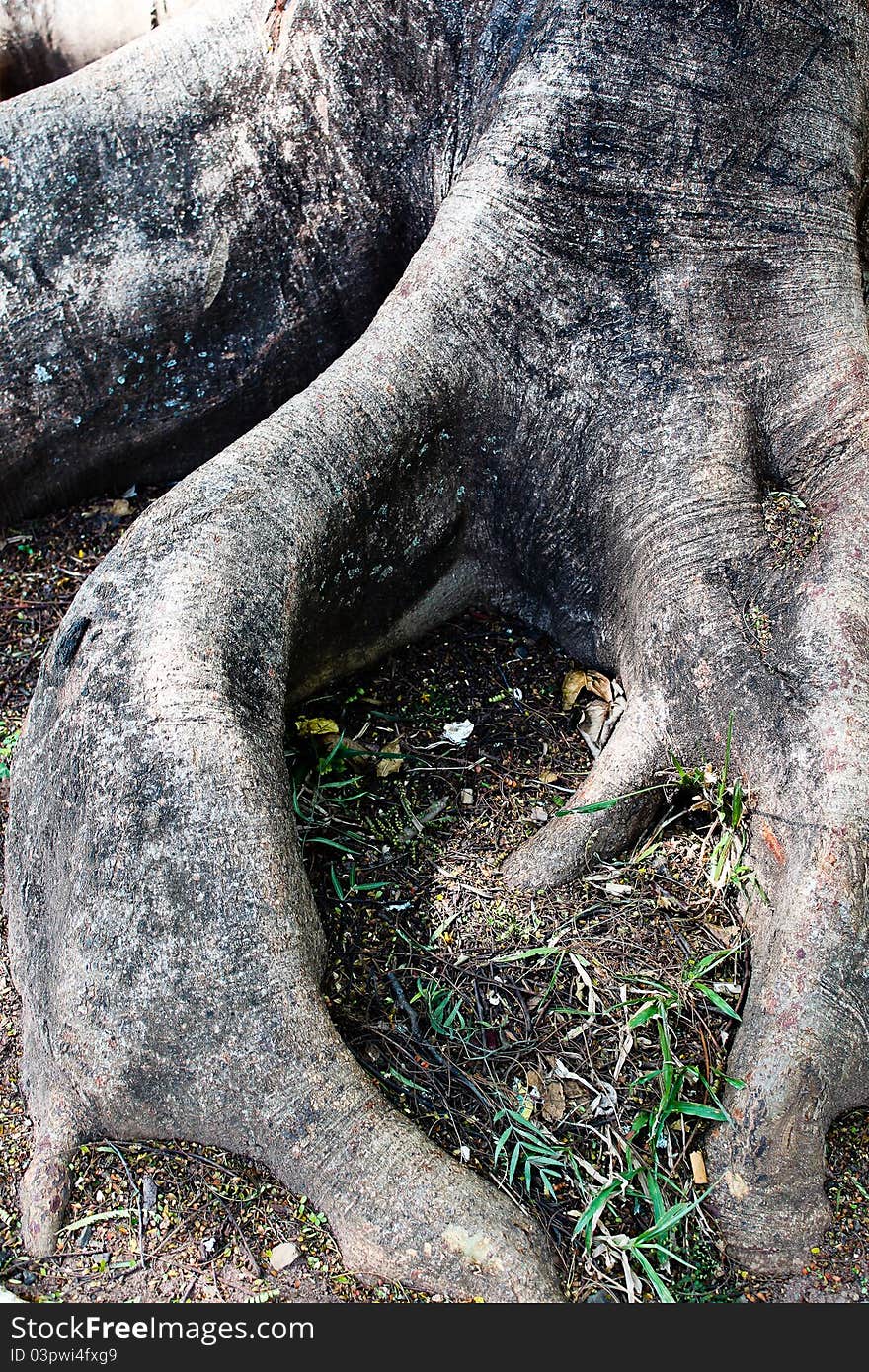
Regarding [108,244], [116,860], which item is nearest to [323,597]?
[116,860]

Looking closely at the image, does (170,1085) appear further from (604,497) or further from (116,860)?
(604,497)

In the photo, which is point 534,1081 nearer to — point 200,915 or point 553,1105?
point 553,1105

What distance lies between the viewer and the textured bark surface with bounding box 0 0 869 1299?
2240 mm

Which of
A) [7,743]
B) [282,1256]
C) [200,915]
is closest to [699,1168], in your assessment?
[282,1256]

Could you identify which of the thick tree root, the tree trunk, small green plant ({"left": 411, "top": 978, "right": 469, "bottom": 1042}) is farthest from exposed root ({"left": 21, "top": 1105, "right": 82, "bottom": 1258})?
the tree trunk

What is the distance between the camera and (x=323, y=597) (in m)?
2.78

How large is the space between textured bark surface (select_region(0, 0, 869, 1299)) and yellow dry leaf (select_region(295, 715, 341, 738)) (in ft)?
0.45

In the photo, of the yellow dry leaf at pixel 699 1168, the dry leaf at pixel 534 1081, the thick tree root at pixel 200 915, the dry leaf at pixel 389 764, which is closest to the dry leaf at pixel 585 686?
the dry leaf at pixel 389 764

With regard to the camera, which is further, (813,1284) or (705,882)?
(705,882)

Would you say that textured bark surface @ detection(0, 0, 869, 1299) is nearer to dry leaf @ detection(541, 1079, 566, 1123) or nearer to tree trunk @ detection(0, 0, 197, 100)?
dry leaf @ detection(541, 1079, 566, 1123)

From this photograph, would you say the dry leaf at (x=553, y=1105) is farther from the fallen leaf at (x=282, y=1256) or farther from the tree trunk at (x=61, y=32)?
the tree trunk at (x=61, y=32)

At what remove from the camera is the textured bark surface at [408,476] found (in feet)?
7.35

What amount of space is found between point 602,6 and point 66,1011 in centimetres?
275

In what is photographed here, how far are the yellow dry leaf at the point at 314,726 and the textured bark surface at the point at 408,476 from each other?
0.45 ft
